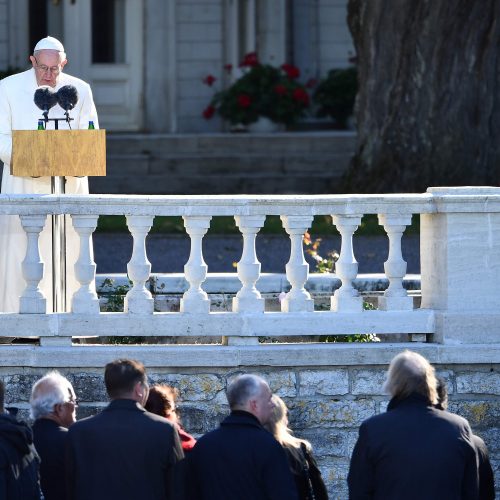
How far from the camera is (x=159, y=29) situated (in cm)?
2088

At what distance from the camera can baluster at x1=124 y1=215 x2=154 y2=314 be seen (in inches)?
334

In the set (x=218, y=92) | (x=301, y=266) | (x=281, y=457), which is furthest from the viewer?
(x=218, y=92)

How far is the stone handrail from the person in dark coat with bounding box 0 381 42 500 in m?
2.28

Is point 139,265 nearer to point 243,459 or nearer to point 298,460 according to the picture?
point 298,460

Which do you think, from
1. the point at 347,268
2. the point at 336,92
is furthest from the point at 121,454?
the point at 336,92

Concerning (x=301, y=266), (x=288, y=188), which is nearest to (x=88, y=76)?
(x=288, y=188)

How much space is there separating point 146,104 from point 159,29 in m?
1.00

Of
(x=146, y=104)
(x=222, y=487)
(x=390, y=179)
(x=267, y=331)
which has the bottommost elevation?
(x=222, y=487)

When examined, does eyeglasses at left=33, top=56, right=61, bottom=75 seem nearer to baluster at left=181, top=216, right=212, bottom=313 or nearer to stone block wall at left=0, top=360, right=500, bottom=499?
baluster at left=181, top=216, right=212, bottom=313

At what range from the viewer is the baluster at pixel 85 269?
27.8 ft

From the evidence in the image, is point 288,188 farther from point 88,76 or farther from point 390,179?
point 88,76

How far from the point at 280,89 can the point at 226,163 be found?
4.84 feet

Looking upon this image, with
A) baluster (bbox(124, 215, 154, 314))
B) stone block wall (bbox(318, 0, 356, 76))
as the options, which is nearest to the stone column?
baluster (bbox(124, 215, 154, 314))

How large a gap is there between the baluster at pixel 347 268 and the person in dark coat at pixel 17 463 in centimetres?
281
